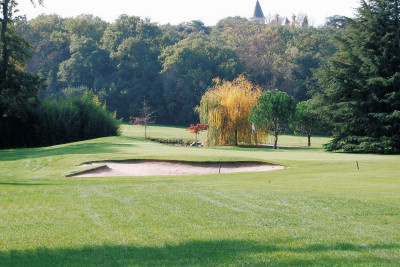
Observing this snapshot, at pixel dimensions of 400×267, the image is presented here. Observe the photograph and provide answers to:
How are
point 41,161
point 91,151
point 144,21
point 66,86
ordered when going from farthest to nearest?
point 144,21 < point 66,86 < point 91,151 < point 41,161

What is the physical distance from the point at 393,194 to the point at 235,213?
14.4 feet

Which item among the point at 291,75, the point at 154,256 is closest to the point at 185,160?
the point at 154,256

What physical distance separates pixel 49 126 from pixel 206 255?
34551 millimetres

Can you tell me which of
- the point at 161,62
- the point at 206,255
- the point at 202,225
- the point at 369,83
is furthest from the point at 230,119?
the point at 161,62

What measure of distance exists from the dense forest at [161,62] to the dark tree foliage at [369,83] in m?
37.4

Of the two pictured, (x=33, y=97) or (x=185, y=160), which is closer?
(x=185, y=160)

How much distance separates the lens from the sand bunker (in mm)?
19534

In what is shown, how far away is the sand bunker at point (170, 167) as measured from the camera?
769 inches

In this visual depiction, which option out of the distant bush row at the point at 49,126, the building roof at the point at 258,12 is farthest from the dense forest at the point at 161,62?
the building roof at the point at 258,12

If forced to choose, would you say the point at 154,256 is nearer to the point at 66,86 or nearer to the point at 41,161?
the point at 41,161

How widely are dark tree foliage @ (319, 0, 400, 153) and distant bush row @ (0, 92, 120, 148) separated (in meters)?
21.8

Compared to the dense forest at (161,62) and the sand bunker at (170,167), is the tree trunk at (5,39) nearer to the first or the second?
the sand bunker at (170,167)

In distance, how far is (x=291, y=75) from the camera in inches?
2918

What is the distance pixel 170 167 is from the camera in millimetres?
20422
